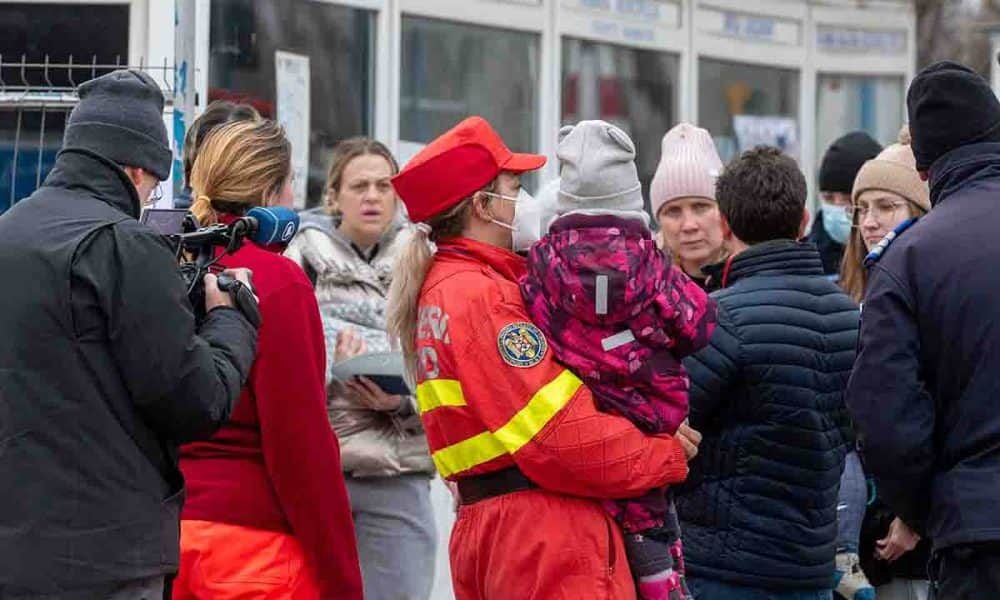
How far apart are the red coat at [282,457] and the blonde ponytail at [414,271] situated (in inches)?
10.1

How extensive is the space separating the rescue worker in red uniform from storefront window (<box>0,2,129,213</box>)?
2.40m

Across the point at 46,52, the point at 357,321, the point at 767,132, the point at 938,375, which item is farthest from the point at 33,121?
the point at 767,132

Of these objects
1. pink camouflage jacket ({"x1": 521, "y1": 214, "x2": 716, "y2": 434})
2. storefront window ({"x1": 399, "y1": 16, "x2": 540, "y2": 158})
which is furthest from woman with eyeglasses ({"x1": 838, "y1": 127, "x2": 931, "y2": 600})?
storefront window ({"x1": 399, "y1": 16, "x2": 540, "y2": 158})

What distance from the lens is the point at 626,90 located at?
9.81 metres

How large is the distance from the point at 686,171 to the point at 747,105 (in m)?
4.42

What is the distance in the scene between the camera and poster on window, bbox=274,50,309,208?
313 inches

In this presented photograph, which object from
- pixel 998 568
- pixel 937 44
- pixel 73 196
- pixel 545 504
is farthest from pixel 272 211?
pixel 937 44

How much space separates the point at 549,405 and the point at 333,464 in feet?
2.01

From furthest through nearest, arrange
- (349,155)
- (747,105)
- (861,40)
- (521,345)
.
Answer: (861,40) < (747,105) < (349,155) < (521,345)

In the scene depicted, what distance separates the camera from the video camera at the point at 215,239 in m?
4.07

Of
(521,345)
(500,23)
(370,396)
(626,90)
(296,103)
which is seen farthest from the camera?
(626,90)

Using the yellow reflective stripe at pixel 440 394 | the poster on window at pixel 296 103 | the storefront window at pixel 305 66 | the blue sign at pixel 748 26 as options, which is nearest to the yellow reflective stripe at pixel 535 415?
the yellow reflective stripe at pixel 440 394

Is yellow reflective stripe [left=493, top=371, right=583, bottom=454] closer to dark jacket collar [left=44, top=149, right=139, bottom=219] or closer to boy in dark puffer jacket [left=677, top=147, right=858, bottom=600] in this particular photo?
boy in dark puffer jacket [left=677, top=147, right=858, bottom=600]

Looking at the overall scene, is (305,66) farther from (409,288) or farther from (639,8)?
(409,288)
